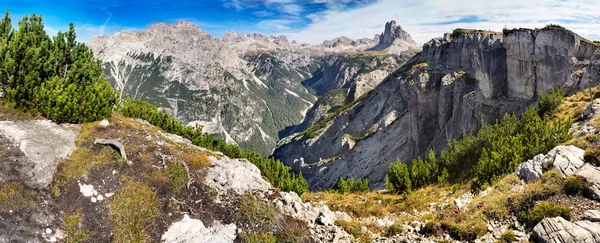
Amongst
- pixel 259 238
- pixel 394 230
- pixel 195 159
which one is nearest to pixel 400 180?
pixel 394 230

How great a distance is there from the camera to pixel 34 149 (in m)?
25.3

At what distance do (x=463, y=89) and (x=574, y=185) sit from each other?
216ft

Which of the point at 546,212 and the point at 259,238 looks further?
the point at 259,238

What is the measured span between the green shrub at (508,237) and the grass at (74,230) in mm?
25258

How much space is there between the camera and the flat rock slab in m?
22.7

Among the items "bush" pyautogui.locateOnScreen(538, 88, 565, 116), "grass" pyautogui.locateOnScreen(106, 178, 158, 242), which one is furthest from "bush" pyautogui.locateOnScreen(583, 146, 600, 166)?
"grass" pyautogui.locateOnScreen(106, 178, 158, 242)

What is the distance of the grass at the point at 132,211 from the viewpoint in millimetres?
20656


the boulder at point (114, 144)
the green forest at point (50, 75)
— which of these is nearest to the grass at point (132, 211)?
the boulder at point (114, 144)

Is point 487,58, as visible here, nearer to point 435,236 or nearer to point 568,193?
point 568,193

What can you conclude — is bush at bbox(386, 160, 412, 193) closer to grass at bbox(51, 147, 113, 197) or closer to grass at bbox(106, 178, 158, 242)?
grass at bbox(106, 178, 158, 242)

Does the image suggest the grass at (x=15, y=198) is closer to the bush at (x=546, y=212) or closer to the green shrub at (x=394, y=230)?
the green shrub at (x=394, y=230)

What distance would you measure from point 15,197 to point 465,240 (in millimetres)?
28754

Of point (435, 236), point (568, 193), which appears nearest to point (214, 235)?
point (435, 236)

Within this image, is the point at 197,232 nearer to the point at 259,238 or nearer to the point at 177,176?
the point at 259,238
